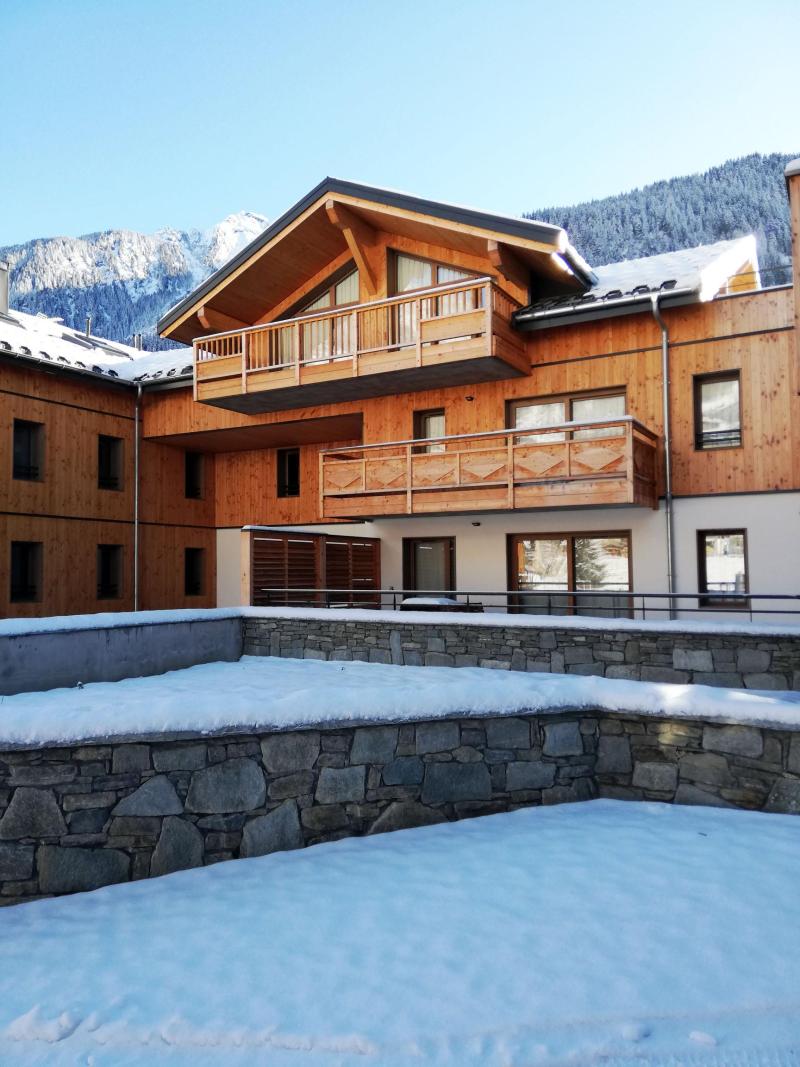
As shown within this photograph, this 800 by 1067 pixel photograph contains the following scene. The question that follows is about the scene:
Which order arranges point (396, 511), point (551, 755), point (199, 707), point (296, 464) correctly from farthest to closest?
point (296, 464) → point (396, 511) → point (551, 755) → point (199, 707)

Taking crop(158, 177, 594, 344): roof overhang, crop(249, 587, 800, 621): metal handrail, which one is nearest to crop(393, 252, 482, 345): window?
crop(158, 177, 594, 344): roof overhang

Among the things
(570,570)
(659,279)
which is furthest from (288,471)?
(659,279)

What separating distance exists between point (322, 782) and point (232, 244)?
175551 millimetres

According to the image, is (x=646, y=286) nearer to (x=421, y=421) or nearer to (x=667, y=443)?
(x=667, y=443)

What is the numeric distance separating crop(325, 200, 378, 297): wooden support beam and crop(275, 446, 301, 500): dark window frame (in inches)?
221

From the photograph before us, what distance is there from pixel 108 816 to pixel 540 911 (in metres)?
2.85

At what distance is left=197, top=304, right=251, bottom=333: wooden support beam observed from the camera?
19578 mm

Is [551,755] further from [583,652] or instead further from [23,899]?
[583,652]

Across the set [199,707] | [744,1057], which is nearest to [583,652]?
[199,707]

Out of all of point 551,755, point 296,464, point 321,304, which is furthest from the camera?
point 296,464

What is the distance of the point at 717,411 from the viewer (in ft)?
48.2

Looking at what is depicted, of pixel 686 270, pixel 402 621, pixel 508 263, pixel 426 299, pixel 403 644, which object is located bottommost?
pixel 403 644

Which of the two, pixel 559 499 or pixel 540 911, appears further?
pixel 559 499

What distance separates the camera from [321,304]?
64.1 ft
